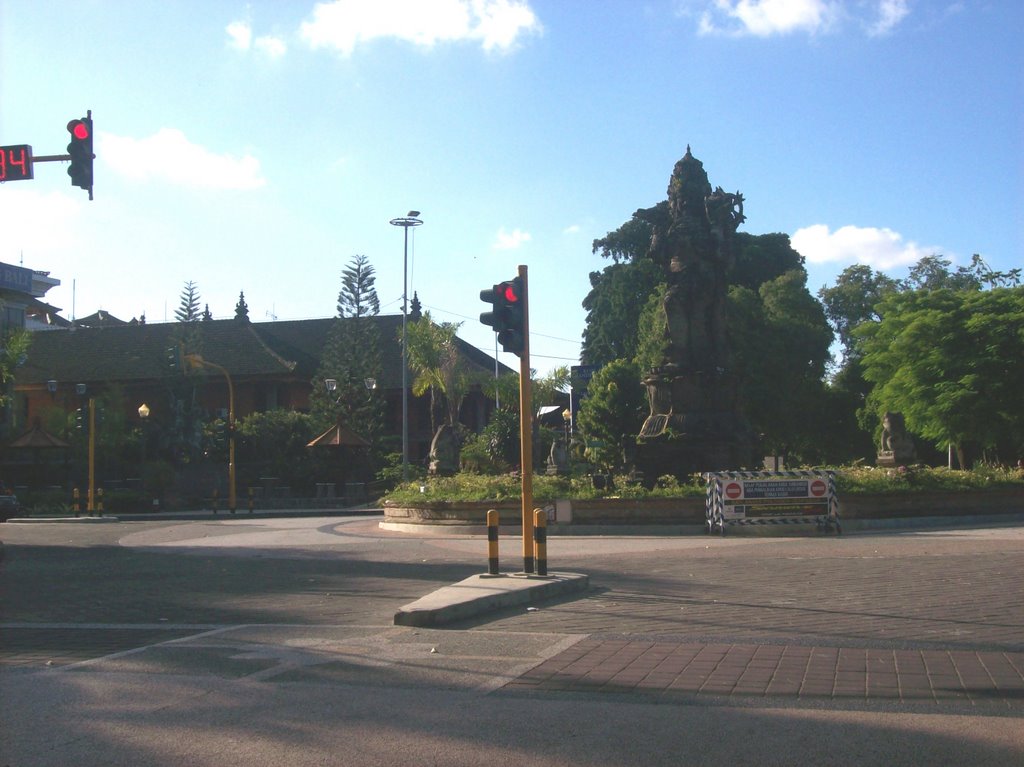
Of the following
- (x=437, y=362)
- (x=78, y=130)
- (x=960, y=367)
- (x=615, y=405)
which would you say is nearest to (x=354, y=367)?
(x=437, y=362)

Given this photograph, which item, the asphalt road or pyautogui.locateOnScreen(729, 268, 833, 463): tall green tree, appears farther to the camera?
pyautogui.locateOnScreen(729, 268, 833, 463): tall green tree

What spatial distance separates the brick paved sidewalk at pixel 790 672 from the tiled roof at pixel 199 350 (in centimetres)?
6281

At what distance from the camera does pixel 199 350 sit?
226 ft

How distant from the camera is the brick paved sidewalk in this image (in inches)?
291

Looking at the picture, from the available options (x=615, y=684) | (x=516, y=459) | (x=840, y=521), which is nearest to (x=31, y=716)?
(x=615, y=684)

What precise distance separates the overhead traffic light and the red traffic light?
6220 millimetres

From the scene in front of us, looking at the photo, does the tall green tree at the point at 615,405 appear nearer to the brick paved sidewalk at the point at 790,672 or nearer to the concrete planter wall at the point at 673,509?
the concrete planter wall at the point at 673,509

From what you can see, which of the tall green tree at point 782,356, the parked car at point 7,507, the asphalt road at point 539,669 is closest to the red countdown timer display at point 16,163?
the asphalt road at point 539,669

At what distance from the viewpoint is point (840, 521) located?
2434cm

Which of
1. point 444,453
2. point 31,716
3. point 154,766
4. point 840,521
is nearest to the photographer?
point 154,766

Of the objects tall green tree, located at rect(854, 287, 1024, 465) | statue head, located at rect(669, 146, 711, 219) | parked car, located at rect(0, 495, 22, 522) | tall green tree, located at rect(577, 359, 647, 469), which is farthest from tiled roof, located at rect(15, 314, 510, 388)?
statue head, located at rect(669, 146, 711, 219)

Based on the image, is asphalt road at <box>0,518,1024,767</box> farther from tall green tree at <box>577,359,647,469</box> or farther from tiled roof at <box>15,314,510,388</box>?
tiled roof at <box>15,314,510,388</box>

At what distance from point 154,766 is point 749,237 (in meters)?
62.1

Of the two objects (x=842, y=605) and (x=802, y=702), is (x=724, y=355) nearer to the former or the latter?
(x=842, y=605)
